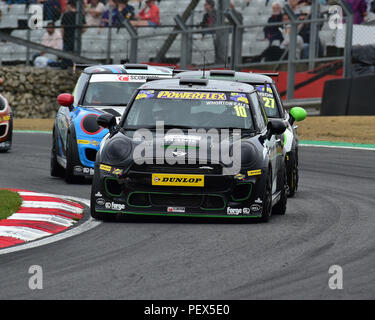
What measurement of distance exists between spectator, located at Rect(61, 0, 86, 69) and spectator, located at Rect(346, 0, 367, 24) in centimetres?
683

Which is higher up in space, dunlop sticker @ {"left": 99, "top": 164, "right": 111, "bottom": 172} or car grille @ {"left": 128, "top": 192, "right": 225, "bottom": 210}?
dunlop sticker @ {"left": 99, "top": 164, "right": 111, "bottom": 172}

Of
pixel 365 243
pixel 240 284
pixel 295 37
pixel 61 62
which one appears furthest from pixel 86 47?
pixel 240 284

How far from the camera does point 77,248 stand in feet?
25.4

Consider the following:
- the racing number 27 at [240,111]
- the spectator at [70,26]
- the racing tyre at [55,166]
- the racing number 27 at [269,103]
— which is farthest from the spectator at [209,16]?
the racing number 27 at [240,111]

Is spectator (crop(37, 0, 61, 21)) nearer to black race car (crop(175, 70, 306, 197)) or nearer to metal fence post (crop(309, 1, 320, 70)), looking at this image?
metal fence post (crop(309, 1, 320, 70))

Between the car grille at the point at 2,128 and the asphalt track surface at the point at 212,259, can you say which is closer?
the asphalt track surface at the point at 212,259

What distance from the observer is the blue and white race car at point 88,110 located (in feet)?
41.1

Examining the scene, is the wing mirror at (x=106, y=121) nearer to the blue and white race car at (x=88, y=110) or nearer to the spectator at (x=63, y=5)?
the blue and white race car at (x=88, y=110)

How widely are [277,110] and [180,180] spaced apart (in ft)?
11.4

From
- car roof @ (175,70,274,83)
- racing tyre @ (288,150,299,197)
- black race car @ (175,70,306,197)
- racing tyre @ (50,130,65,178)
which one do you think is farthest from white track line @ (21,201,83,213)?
racing tyre @ (50,130,65,178)

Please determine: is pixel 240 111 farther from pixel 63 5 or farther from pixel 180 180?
pixel 63 5

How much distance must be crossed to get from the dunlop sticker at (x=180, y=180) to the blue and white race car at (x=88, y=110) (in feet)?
11.9

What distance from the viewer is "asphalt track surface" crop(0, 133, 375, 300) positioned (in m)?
6.08
